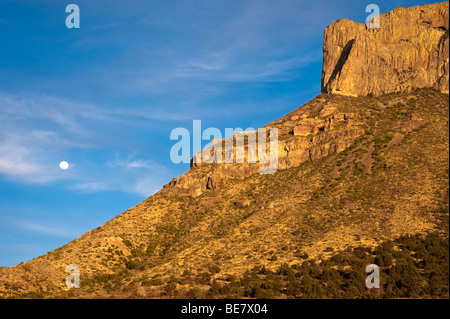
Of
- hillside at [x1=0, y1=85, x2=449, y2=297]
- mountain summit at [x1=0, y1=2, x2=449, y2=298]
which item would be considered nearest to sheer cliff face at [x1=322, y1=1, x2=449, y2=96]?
mountain summit at [x1=0, y1=2, x2=449, y2=298]

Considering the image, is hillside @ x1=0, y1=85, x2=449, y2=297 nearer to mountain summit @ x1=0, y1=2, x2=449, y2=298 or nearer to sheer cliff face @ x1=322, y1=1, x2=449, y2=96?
mountain summit @ x1=0, y1=2, x2=449, y2=298

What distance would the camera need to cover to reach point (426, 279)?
54750mm

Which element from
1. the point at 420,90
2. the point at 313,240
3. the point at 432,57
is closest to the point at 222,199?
the point at 313,240

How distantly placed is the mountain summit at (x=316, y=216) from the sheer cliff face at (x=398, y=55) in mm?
306

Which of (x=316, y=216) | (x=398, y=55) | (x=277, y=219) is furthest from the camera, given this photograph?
(x=398, y=55)

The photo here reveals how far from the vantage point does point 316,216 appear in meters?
70.1

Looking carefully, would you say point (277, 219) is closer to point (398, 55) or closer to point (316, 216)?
point (316, 216)

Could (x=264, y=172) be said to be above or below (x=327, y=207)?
above

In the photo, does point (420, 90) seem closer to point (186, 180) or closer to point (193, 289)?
point (186, 180)

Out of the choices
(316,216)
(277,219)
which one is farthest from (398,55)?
(277,219)

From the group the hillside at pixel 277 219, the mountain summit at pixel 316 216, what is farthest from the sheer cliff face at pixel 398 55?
the hillside at pixel 277 219

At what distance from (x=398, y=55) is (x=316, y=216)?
54.7 metres

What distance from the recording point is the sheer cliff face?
10406cm
